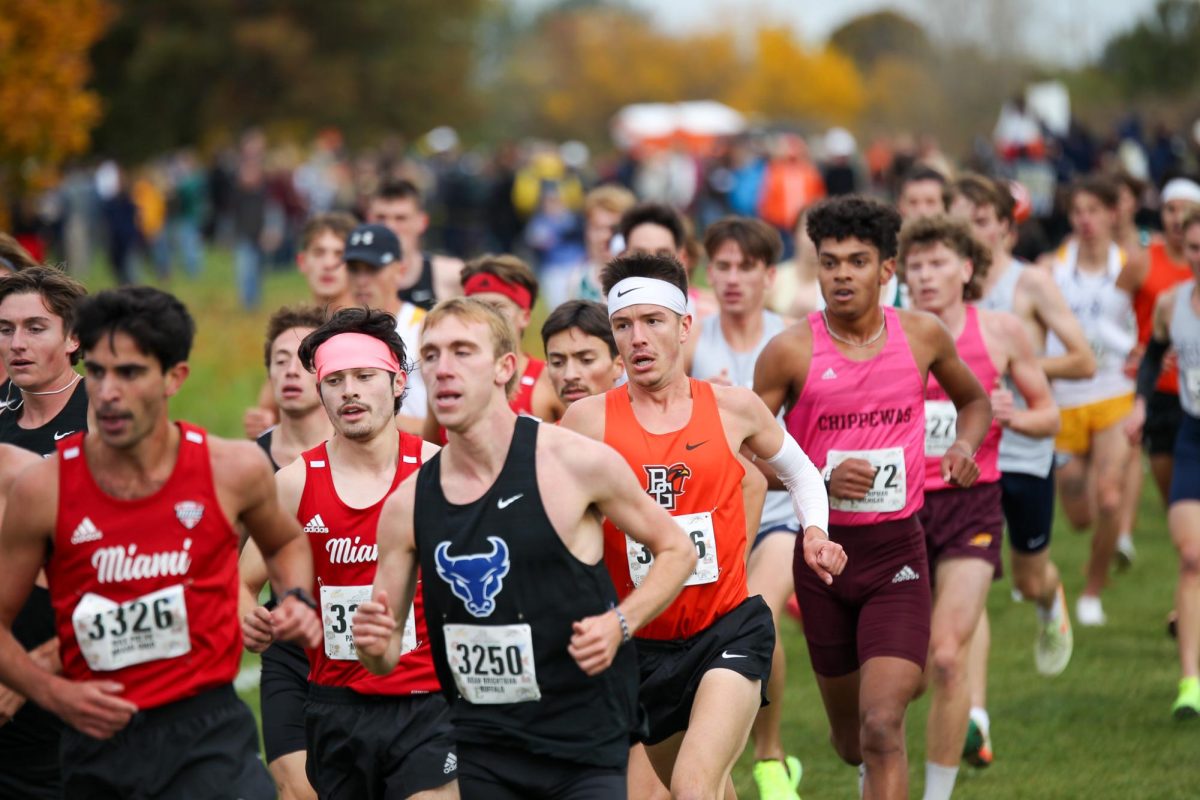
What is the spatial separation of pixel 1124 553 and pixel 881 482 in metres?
6.48

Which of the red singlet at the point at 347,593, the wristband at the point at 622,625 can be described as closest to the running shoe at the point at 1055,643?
the red singlet at the point at 347,593

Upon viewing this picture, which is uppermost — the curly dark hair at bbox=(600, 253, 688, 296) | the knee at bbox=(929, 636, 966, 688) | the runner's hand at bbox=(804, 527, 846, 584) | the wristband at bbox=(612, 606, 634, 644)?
the curly dark hair at bbox=(600, 253, 688, 296)

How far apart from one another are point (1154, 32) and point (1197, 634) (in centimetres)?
5659

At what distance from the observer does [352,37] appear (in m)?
59.2

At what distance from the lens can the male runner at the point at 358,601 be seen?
Result: 19.8ft

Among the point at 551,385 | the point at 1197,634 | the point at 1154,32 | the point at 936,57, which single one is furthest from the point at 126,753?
the point at 936,57

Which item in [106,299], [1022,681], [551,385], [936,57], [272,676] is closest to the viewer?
[106,299]

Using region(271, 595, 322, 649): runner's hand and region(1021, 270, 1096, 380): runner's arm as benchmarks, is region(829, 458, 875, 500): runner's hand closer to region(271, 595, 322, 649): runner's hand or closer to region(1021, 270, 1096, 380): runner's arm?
region(271, 595, 322, 649): runner's hand

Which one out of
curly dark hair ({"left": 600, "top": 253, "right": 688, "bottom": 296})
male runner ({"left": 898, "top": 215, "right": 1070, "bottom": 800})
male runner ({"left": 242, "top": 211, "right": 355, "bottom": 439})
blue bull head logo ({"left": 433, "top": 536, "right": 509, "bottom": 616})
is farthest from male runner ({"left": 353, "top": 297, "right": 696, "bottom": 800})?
male runner ({"left": 242, "top": 211, "right": 355, "bottom": 439})

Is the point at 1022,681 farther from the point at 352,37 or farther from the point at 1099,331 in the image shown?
the point at 352,37

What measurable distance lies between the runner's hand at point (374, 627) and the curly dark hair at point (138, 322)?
0.87 metres

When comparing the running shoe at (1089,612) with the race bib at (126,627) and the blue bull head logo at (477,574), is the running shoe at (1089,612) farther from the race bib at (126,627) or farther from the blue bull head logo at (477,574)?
the race bib at (126,627)

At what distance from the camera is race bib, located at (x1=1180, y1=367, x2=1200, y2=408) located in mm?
9453

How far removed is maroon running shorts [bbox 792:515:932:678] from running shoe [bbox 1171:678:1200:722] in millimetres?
2758
